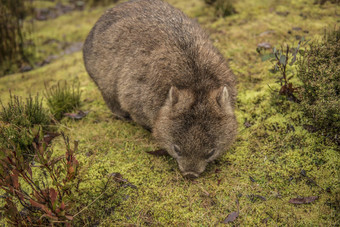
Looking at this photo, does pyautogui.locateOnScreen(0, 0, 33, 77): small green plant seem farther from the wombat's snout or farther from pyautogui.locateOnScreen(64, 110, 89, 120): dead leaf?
the wombat's snout

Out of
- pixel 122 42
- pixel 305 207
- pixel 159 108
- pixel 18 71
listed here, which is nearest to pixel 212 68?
pixel 159 108

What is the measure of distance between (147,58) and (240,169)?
2007 millimetres

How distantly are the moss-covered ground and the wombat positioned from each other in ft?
0.94

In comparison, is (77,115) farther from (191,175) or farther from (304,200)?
(304,200)

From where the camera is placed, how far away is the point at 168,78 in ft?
12.2

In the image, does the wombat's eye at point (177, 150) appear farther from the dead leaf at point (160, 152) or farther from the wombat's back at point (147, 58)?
the wombat's back at point (147, 58)

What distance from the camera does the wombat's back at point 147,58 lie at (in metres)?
3.72

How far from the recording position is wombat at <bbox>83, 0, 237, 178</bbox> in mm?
3391

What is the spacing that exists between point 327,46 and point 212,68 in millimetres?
1645

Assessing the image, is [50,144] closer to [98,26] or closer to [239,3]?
[98,26]

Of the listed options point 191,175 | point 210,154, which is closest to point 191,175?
point 191,175

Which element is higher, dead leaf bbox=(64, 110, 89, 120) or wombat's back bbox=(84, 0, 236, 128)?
wombat's back bbox=(84, 0, 236, 128)

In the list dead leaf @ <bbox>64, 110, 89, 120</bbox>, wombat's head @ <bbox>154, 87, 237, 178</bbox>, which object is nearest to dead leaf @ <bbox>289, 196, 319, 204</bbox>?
wombat's head @ <bbox>154, 87, 237, 178</bbox>

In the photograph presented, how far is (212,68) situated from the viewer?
3.74m
